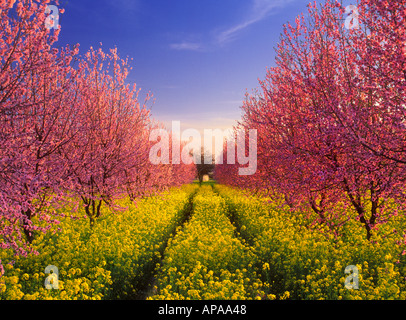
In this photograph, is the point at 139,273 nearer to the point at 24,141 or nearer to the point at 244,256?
the point at 244,256

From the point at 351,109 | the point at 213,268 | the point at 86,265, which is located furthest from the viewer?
the point at 213,268

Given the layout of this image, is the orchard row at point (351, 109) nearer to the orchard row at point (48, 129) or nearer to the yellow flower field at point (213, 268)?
the yellow flower field at point (213, 268)

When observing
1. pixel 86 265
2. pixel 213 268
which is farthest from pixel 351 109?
pixel 86 265

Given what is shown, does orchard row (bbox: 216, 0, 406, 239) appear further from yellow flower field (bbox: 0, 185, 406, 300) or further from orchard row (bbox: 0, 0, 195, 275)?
orchard row (bbox: 0, 0, 195, 275)

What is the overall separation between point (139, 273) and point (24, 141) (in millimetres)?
5293

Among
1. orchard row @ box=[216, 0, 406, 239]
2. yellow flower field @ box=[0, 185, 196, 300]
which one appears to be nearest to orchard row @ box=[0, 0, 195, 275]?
yellow flower field @ box=[0, 185, 196, 300]

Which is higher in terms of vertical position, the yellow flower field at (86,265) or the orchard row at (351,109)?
the orchard row at (351,109)

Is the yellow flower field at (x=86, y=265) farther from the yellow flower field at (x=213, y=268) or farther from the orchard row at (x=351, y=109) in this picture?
the orchard row at (x=351, y=109)

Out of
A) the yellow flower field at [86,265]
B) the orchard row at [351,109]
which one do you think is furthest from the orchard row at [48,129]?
the orchard row at [351,109]

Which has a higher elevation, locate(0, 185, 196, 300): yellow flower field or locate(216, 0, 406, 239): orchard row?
locate(216, 0, 406, 239): orchard row

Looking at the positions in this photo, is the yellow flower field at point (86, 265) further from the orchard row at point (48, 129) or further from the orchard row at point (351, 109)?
the orchard row at point (351, 109)

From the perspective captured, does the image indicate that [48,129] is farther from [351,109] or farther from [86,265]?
[351,109]
